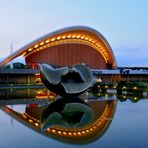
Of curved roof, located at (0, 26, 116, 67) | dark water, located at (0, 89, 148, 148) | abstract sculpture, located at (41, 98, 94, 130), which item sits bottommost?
dark water, located at (0, 89, 148, 148)

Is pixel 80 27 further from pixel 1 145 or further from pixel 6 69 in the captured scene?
pixel 1 145

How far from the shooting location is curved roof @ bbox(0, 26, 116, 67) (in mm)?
43844

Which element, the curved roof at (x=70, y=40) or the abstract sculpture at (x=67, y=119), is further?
the curved roof at (x=70, y=40)

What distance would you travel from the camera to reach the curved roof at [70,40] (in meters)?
43.8

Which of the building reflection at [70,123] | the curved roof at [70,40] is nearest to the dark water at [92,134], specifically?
the building reflection at [70,123]

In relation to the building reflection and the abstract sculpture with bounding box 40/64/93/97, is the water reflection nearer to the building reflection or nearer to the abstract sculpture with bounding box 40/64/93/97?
the building reflection

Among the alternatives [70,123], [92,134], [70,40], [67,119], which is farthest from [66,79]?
[70,40]

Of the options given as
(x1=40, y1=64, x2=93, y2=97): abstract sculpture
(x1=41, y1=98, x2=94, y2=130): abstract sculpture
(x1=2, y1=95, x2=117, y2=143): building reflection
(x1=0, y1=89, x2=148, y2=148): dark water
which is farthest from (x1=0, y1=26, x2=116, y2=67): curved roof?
(x1=0, y1=89, x2=148, y2=148): dark water

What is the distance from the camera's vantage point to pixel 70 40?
4784cm

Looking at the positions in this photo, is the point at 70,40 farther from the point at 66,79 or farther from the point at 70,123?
the point at 70,123

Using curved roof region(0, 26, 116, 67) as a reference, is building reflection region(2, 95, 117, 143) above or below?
below

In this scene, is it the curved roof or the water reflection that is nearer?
the water reflection

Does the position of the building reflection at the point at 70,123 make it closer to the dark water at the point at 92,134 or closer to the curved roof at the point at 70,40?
the dark water at the point at 92,134

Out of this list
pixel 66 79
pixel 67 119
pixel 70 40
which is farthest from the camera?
pixel 70 40
